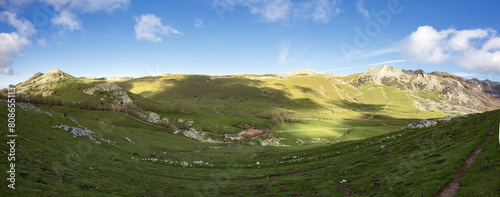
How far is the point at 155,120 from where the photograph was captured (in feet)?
514

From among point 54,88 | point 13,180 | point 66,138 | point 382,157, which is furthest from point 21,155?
point 54,88

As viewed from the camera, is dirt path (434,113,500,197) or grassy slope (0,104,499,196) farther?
grassy slope (0,104,499,196)

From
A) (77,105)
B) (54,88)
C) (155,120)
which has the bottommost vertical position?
(155,120)

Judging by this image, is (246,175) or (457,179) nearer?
(457,179)

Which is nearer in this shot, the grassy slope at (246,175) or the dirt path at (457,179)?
the dirt path at (457,179)

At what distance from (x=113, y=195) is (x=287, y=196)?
861 inches

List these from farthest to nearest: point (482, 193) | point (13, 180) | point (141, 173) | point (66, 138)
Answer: point (66, 138), point (141, 173), point (13, 180), point (482, 193)

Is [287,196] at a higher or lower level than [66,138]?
lower

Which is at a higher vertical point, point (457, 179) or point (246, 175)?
point (457, 179)

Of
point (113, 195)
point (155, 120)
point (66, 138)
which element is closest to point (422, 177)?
point (113, 195)

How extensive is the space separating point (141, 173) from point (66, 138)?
942 inches

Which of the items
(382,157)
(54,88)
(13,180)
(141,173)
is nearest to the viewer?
(13,180)

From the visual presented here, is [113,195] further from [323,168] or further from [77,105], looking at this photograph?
[77,105]

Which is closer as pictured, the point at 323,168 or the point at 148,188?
the point at 148,188
